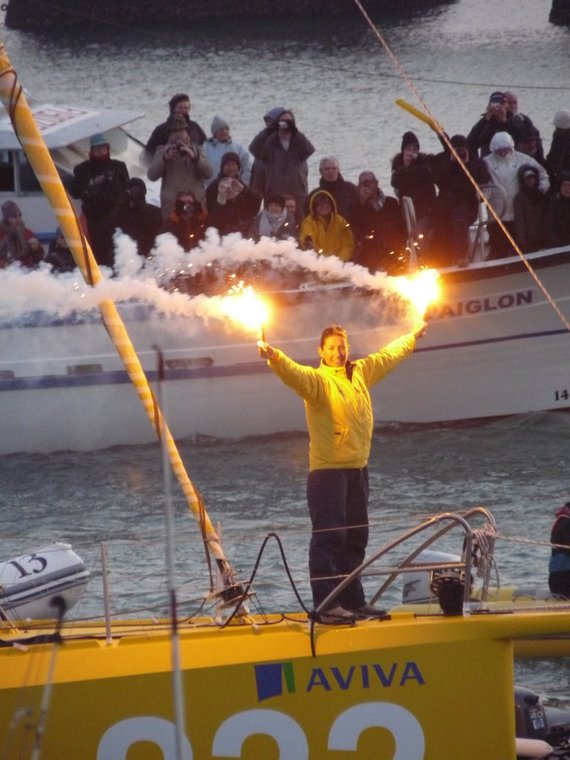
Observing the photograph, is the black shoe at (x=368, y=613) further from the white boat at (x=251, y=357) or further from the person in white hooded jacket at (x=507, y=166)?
the white boat at (x=251, y=357)

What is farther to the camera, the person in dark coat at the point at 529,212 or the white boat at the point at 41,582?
the person in dark coat at the point at 529,212

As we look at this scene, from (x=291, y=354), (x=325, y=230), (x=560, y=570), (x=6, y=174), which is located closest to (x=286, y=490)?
(x=291, y=354)

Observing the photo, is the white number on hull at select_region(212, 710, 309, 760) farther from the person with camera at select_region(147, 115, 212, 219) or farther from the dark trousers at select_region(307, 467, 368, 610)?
the person with camera at select_region(147, 115, 212, 219)

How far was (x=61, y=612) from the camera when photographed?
667 centimetres

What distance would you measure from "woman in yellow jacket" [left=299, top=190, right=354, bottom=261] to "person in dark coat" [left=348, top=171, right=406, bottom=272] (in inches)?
7.4

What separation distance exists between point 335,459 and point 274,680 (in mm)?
1555

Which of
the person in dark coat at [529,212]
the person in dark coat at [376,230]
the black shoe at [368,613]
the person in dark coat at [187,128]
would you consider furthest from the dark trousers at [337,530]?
the person in dark coat at [187,128]

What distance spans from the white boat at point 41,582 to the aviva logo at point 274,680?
197 centimetres

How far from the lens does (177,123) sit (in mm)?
15055

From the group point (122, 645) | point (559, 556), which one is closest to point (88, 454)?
point (559, 556)

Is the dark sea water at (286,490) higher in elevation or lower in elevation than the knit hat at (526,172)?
lower

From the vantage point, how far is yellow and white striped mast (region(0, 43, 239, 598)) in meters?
8.61

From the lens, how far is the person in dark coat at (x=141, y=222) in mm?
14227

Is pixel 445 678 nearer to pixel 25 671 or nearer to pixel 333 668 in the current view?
pixel 333 668
